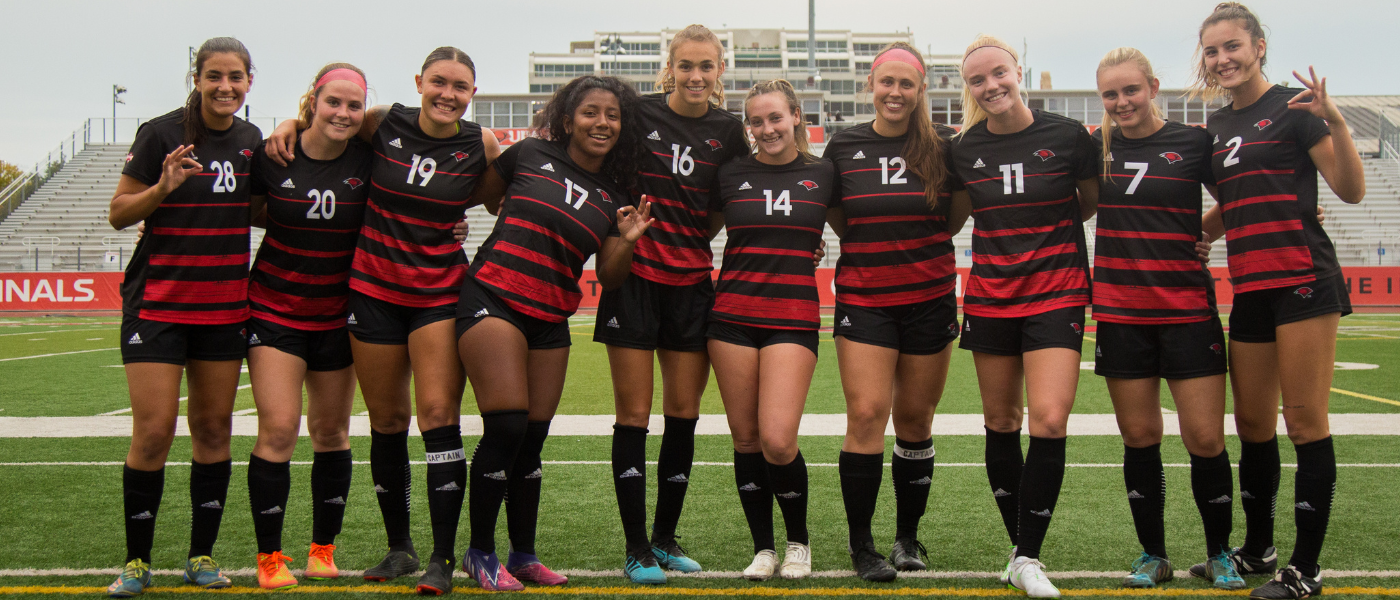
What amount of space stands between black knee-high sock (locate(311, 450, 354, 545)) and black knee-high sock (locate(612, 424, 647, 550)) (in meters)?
1.09

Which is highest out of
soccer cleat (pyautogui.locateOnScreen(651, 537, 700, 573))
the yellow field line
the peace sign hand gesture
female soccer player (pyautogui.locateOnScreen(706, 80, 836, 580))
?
the peace sign hand gesture

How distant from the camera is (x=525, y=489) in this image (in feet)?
12.1

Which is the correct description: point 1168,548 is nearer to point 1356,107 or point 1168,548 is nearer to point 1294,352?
point 1294,352

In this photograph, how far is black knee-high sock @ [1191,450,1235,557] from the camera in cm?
358

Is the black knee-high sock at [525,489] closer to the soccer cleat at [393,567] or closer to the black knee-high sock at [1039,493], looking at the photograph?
the soccer cleat at [393,567]

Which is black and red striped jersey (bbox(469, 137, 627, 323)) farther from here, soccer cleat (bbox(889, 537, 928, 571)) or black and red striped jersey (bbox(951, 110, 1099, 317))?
soccer cleat (bbox(889, 537, 928, 571))

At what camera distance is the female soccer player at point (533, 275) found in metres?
3.44

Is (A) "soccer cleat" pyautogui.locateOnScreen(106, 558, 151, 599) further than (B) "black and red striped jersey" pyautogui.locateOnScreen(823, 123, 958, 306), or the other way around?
(B) "black and red striped jersey" pyautogui.locateOnScreen(823, 123, 958, 306)

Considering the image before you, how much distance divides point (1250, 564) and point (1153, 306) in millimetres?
1149

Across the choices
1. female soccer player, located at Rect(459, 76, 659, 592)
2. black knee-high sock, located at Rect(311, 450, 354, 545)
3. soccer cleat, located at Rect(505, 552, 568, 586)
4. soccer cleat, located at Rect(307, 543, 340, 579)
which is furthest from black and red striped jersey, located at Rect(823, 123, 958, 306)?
soccer cleat, located at Rect(307, 543, 340, 579)

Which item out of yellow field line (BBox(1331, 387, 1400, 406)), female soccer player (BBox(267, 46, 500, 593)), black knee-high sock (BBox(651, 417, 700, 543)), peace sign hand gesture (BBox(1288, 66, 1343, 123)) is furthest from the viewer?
yellow field line (BBox(1331, 387, 1400, 406))

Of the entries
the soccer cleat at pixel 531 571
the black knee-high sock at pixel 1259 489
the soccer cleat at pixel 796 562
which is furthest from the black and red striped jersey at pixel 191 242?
the black knee-high sock at pixel 1259 489

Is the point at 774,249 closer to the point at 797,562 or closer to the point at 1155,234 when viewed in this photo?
the point at 797,562

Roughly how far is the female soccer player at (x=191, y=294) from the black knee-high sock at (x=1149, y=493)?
11.3 ft
